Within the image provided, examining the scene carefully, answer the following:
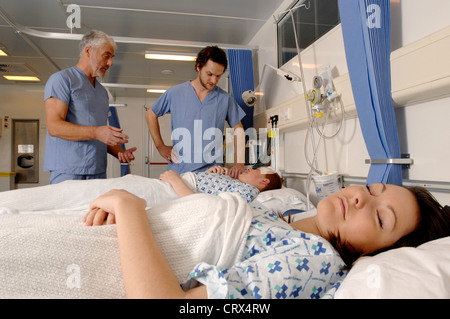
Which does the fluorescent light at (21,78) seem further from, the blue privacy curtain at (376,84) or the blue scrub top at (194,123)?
the blue privacy curtain at (376,84)

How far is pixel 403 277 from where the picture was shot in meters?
0.71

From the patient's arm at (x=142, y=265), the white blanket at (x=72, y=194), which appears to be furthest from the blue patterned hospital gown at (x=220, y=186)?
the patient's arm at (x=142, y=265)

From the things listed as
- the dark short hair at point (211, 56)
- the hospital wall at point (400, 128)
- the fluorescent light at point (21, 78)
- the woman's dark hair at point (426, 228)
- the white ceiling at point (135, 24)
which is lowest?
the woman's dark hair at point (426, 228)

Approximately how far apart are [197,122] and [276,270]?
201cm

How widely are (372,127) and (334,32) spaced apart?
3.28ft

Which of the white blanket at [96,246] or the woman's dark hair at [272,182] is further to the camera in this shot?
the woman's dark hair at [272,182]

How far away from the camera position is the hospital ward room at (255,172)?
2.37 ft

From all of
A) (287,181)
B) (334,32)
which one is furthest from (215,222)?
(287,181)

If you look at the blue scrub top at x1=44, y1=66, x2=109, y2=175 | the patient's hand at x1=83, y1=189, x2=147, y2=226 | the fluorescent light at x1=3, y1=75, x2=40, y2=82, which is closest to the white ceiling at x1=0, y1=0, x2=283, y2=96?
the fluorescent light at x1=3, y1=75, x2=40, y2=82

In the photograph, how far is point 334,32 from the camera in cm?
216

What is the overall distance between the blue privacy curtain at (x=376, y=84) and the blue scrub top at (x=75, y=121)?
1679 millimetres

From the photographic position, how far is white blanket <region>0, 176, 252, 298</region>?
0.68m

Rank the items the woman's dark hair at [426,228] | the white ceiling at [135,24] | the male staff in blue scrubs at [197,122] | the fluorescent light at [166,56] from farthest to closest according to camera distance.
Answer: the fluorescent light at [166,56], the white ceiling at [135,24], the male staff in blue scrubs at [197,122], the woman's dark hair at [426,228]

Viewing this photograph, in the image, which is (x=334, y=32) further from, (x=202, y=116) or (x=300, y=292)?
(x=300, y=292)
